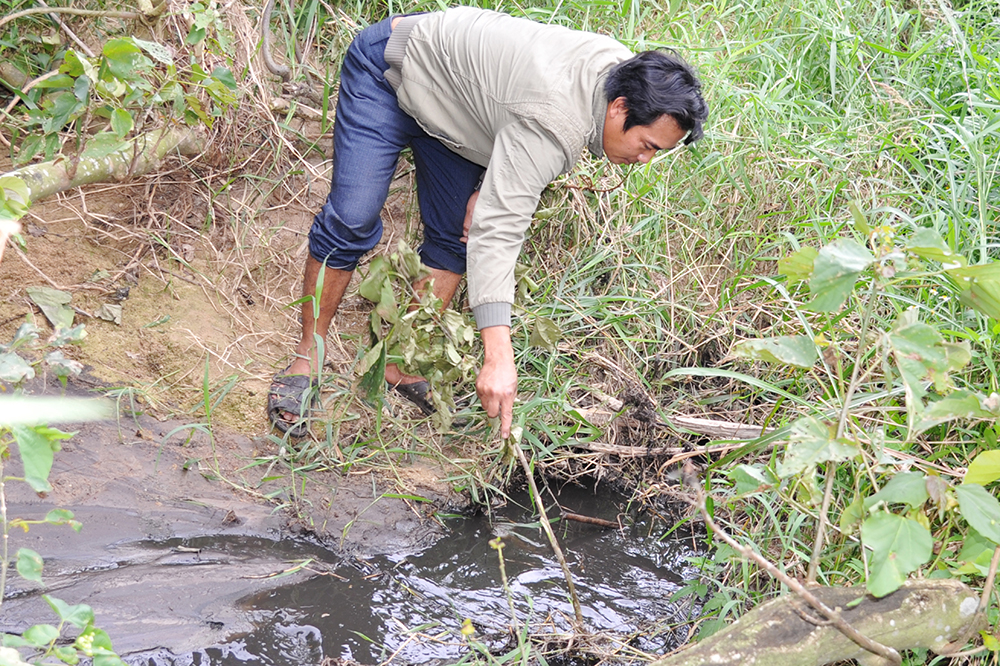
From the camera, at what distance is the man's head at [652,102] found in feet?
7.95

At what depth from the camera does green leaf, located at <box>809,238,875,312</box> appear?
1.61 m

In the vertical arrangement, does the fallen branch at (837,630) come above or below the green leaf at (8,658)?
below

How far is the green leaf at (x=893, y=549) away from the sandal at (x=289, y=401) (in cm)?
189

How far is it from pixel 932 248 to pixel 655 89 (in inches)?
41.9

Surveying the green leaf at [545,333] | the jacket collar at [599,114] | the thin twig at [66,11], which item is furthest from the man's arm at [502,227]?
the thin twig at [66,11]

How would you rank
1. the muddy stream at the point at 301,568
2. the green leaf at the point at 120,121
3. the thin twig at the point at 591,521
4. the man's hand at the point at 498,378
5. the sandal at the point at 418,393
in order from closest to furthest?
the muddy stream at the point at 301,568 → the man's hand at the point at 498,378 → the green leaf at the point at 120,121 → the thin twig at the point at 591,521 → the sandal at the point at 418,393

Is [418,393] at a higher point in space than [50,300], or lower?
lower

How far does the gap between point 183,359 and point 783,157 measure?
2.58 metres

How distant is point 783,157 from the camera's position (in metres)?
3.60

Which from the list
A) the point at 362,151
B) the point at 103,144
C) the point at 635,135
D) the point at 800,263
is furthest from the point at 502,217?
the point at 103,144

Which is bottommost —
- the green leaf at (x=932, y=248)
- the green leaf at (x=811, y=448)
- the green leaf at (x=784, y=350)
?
the green leaf at (x=811, y=448)

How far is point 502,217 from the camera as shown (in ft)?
7.82

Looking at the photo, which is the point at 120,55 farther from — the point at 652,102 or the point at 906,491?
the point at 906,491

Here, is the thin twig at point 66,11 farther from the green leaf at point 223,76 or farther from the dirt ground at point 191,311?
the dirt ground at point 191,311
